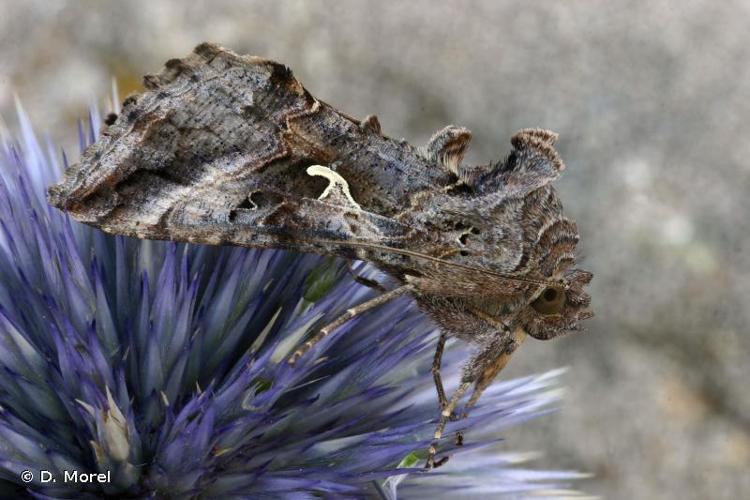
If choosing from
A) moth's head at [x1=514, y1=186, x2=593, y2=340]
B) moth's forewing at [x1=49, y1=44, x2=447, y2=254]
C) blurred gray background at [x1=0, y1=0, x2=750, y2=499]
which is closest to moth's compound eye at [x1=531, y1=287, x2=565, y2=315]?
moth's head at [x1=514, y1=186, x2=593, y2=340]

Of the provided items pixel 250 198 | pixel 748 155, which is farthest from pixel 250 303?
pixel 748 155

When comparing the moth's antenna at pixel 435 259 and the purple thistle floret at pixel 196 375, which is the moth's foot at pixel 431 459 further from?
the moth's antenna at pixel 435 259

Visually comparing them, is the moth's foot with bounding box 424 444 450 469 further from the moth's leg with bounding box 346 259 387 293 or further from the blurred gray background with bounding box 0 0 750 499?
the blurred gray background with bounding box 0 0 750 499

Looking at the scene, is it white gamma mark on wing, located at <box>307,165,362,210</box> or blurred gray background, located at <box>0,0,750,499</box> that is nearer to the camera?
white gamma mark on wing, located at <box>307,165,362,210</box>

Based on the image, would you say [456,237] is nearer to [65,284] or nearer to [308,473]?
[308,473]

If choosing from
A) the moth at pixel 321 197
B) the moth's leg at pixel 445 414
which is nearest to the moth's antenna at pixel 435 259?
the moth at pixel 321 197

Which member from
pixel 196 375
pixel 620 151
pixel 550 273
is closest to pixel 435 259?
pixel 550 273

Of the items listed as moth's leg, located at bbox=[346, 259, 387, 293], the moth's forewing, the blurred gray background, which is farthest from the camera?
the blurred gray background

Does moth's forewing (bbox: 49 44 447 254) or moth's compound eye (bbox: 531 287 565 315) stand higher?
moth's forewing (bbox: 49 44 447 254)
